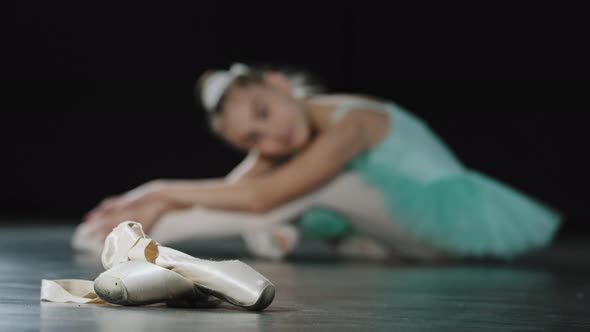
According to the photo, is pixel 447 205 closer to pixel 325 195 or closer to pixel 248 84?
pixel 325 195

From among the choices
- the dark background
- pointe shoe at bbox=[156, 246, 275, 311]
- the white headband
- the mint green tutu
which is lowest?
pointe shoe at bbox=[156, 246, 275, 311]

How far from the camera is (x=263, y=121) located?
103 inches

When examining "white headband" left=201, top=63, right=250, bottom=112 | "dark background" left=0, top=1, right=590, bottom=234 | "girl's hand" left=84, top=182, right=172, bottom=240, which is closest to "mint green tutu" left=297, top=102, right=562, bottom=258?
"white headband" left=201, top=63, right=250, bottom=112

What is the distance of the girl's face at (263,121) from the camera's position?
2.61 m

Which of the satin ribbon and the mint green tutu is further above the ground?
the mint green tutu

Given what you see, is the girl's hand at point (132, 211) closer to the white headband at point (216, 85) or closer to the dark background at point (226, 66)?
the white headband at point (216, 85)

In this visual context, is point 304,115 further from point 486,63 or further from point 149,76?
point 149,76

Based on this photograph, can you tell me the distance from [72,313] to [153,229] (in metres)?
1.41

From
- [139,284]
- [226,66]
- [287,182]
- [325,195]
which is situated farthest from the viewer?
[226,66]

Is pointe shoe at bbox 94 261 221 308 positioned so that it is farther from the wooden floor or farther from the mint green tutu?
the mint green tutu

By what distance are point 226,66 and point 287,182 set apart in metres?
2.62

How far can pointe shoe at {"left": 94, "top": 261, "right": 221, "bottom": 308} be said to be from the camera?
4.15 ft

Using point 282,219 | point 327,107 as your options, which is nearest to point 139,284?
point 282,219

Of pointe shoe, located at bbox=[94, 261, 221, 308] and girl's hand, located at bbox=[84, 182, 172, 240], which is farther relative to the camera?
girl's hand, located at bbox=[84, 182, 172, 240]
